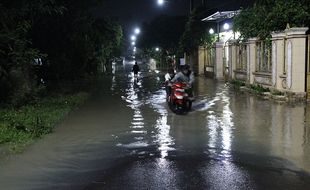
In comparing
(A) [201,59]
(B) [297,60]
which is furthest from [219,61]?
(B) [297,60]

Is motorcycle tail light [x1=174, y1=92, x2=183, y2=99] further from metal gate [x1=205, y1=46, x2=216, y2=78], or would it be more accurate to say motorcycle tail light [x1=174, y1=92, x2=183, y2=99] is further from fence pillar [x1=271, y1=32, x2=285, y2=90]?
metal gate [x1=205, y1=46, x2=216, y2=78]

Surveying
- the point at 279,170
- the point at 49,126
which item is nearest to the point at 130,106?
the point at 49,126

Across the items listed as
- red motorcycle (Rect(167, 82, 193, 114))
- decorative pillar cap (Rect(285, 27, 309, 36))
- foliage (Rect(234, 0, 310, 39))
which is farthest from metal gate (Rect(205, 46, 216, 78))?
red motorcycle (Rect(167, 82, 193, 114))

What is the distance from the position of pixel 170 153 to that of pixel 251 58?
16.8 meters

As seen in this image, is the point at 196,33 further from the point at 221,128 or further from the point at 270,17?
the point at 221,128

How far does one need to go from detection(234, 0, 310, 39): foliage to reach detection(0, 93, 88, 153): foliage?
935 cm

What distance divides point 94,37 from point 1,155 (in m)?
30.3

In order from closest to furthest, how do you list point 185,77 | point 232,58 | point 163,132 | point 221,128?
point 163,132 → point 221,128 → point 185,77 → point 232,58

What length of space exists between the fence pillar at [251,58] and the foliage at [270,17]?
15.8 inches

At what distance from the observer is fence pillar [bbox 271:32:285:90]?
66.5 feet

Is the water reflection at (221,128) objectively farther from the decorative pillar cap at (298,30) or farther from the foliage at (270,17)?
the foliage at (270,17)

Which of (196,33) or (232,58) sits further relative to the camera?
(196,33)

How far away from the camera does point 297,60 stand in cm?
1902

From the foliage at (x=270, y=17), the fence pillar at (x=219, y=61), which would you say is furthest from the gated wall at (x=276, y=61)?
the fence pillar at (x=219, y=61)
